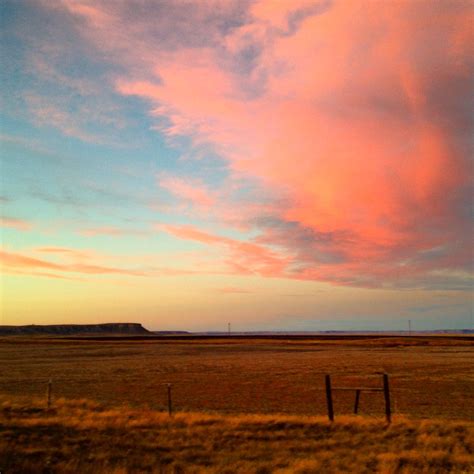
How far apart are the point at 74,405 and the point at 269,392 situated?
12.7 meters

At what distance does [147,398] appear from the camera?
26734 millimetres

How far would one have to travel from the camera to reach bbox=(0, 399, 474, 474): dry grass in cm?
1153

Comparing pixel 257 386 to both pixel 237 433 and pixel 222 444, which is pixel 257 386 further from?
pixel 222 444

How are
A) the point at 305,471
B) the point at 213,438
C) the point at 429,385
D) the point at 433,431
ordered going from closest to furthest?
the point at 305,471 < the point at 213,438 < the point at 433,431 < the point at 429,385

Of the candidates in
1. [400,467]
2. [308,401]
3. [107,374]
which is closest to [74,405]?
[308,401]

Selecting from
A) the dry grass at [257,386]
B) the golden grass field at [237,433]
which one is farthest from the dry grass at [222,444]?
the dry grass at [257,386]

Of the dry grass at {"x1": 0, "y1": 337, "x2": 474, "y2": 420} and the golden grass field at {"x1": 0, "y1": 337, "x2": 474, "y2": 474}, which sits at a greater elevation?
the golden grass field at {"x1": 0, "y1": 337, "x2": 474, "y2": 474}

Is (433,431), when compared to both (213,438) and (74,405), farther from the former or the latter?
(74,405)

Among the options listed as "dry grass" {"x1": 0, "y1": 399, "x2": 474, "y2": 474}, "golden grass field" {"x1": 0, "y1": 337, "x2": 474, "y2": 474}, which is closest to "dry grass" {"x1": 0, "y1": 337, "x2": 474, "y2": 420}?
"golden grass field" {"x1": 0, "y1": 337, "x2": 474, "y2": 474}

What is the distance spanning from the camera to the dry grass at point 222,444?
1153 cm

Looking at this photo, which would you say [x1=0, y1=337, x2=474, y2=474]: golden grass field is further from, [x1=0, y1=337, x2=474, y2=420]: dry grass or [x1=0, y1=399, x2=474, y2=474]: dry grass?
[x1=0, y1=337, x2=474, y2=420]: dry grass

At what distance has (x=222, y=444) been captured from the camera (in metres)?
14.0

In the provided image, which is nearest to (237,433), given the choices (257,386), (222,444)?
(222,444)

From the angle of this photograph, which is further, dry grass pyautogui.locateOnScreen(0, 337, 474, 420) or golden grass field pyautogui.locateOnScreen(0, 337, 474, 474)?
dry grass pyautogui.locateOnScreen(0, 337, 474, 420)
